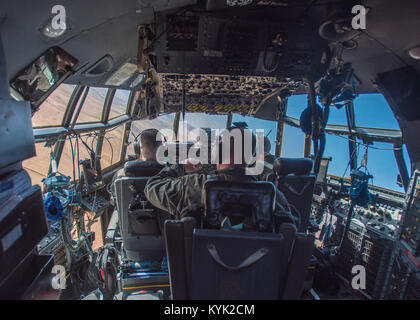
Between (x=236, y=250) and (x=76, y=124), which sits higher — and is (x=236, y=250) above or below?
below

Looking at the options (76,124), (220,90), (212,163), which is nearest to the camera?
(212,163)

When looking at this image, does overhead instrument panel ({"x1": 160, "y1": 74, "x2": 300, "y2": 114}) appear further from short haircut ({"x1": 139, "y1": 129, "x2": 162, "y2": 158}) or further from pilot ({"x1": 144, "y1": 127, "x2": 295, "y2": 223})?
pilot ({"x1": 144, "y1": 127, "x2": 295, "y2": 223})

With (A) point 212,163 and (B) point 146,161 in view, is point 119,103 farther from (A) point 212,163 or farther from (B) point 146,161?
(A) point 212,163

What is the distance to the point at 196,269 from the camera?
38.0 inches

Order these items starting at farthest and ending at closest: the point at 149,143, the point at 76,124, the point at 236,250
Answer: the point at 76,124, the point at 149,143, the point at 236,250

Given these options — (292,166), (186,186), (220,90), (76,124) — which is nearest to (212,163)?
(186,186)

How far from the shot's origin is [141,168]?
→ 1.85m

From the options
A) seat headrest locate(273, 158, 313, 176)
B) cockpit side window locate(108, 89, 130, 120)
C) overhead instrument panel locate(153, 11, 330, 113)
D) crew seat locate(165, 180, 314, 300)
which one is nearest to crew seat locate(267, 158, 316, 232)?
seat headrest locate(273, 158, 313, 176)

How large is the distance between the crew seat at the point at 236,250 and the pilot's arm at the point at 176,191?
12.9 inches

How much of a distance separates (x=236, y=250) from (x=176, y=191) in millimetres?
598

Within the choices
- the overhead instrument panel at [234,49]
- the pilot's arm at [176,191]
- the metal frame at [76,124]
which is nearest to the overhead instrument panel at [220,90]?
the overhead instrument panel at [234,49]

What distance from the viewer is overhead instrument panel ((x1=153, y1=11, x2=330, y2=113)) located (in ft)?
5.70

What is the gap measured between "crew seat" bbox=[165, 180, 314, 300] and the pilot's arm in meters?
0.33
